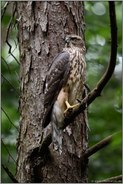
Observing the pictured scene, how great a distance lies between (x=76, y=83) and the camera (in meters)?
5.26

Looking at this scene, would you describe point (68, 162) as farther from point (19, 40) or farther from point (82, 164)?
point (19, 40)

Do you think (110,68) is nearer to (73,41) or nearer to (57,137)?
(57,137)

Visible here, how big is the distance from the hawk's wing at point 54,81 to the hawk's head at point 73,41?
0.59 ft

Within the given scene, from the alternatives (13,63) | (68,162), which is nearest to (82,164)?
(68,162)

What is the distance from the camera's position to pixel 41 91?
5.26m

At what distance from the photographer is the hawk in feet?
16.4

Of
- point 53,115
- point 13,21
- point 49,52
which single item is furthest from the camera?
point 13,21

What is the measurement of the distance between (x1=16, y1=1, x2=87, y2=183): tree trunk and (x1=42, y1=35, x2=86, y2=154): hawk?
10 centimetres

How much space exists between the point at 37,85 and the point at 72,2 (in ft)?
2.73

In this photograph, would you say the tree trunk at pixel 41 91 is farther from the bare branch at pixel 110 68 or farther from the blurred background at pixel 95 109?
the blurred background at pixel 95 109

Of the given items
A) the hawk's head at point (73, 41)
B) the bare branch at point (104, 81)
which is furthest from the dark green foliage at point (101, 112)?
the bare branch at point (104, 81)

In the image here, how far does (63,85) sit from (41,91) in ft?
0.66

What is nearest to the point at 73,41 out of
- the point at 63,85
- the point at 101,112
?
the point at 63,85

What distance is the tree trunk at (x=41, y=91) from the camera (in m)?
5.07
